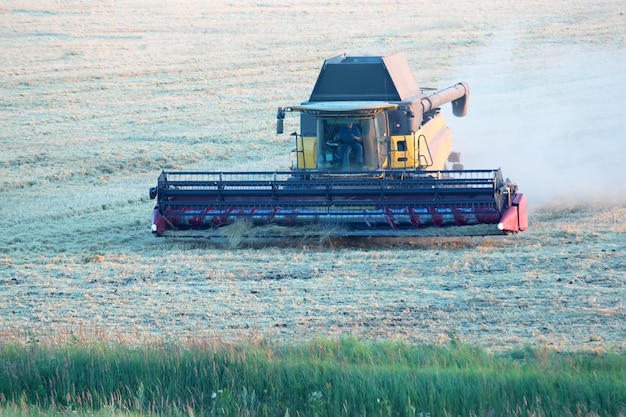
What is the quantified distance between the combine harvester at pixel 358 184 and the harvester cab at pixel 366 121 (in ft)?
0.05

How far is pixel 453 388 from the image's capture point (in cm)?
628

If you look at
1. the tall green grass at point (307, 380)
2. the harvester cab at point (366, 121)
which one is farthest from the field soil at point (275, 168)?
the harvester cab at point (366, 121)

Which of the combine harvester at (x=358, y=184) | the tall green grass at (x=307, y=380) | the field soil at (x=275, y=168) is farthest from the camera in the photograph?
the combine harvester at (x=358, y=184)

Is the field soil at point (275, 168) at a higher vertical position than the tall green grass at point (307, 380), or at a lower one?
higher

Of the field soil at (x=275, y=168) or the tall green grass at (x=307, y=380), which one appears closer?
the tall green grass at (x=307, y=380)

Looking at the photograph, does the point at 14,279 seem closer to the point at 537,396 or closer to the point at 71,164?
the point at 537,396

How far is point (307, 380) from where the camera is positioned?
21.6 feet

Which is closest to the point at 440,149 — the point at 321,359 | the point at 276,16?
the point at 321,359

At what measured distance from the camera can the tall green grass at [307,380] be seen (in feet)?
20.1

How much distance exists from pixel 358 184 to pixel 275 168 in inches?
247

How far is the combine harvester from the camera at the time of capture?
11727 mm

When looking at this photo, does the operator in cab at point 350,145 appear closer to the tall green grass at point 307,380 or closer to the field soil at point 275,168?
the field soil at point 275,168

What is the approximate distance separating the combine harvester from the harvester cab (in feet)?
0.05

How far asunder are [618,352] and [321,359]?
7.45 ft
